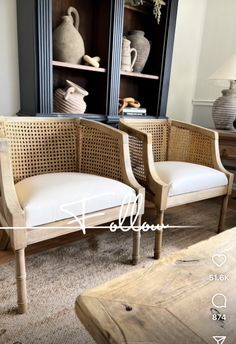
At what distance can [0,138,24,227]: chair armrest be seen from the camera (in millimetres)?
851

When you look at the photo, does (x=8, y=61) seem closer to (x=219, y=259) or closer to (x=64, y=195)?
(x=64, y=195)

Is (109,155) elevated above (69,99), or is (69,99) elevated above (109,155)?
(69,99)

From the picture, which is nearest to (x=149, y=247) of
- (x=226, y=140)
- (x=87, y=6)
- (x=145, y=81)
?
(x=226, y=140)

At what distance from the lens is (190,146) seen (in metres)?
1.72

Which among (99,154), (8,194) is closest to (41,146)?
(99,154)

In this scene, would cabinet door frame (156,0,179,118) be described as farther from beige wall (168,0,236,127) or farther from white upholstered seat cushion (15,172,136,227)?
white upholstered seat cushion (15,172,136,227)

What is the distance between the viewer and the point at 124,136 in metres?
1.19

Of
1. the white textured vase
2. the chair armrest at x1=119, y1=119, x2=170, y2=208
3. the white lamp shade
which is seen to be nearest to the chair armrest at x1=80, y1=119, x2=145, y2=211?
the chair armrest at x1=119, y1=119, x2=170, y2=208

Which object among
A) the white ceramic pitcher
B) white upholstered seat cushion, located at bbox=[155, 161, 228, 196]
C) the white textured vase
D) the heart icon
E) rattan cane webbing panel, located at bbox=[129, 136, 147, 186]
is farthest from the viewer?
the white ceramic pitcher

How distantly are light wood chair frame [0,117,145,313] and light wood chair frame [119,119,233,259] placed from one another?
135 millimetres

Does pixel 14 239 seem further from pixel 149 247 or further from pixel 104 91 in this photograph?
pixel 104 91

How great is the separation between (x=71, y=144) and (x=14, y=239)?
0.66 meters

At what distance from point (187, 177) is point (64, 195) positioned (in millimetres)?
657

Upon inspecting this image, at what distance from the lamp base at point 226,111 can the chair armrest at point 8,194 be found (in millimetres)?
1552
